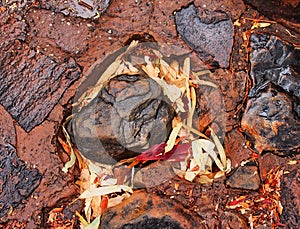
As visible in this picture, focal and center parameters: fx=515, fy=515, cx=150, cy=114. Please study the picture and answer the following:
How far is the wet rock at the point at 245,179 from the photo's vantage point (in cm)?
235

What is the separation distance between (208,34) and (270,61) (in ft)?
1.03

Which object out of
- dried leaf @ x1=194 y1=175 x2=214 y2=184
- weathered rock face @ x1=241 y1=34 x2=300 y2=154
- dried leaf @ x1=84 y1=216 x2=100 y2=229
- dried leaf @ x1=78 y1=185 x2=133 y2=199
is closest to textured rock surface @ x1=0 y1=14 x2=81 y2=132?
dried leaf @ x1=78 y1=185 x2=133 y2=199

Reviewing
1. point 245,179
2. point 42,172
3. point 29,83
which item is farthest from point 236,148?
point 29,83

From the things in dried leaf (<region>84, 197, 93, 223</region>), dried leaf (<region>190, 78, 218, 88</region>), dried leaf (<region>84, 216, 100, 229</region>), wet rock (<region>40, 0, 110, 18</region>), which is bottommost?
dried leaf (<region>84, 216, 100, 229</region>)

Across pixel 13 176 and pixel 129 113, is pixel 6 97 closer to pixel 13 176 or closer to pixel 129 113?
pixel 13 176

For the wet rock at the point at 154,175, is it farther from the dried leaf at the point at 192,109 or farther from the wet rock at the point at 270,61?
the wet rock at the point at 270,61

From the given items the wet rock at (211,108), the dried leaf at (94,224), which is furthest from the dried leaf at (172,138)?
the dried leaf at (94,224)

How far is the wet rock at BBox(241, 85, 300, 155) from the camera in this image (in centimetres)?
235

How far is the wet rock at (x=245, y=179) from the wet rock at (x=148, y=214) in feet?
0.81

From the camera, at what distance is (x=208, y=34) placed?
7.87ft

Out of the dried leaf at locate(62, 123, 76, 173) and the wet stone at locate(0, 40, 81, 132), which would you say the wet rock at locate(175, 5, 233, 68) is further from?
the dried leaf at locate(62, 123, 76, 173)

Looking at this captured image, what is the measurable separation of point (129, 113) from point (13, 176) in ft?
1.88

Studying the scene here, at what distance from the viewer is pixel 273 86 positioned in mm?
2379

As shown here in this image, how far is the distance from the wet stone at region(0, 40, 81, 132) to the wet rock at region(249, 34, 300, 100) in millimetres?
862
